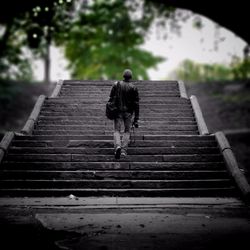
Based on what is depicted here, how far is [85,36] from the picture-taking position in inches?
1076

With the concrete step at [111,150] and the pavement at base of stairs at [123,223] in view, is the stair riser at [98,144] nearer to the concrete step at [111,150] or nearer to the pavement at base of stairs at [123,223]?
the concrete step at [111,150]

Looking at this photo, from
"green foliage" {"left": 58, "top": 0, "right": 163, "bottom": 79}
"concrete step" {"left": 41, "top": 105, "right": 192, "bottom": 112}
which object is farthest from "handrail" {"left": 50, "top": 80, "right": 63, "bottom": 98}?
"green foliage" {"left": 58, "top": 0, "right": 163, "bottom": 79}

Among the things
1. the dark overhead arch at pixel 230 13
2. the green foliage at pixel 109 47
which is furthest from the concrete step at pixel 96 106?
the green foliage at pixel 109 47

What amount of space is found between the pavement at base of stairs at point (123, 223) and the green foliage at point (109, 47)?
68.5 feet

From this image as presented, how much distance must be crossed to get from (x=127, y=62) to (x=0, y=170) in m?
20.5

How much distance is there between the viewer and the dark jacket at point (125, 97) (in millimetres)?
10273

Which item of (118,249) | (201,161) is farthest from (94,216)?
(201,161)

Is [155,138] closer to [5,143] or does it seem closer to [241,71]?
[5,143]

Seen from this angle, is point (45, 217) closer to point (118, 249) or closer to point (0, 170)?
point (118, 249)

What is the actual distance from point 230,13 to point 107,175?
593 centimetres

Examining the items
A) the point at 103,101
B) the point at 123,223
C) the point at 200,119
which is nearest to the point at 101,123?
the point at 103,101

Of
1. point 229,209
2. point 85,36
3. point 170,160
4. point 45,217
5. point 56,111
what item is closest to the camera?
point 45,217

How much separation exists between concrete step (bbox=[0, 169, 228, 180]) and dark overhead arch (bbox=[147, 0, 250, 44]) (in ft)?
16.8

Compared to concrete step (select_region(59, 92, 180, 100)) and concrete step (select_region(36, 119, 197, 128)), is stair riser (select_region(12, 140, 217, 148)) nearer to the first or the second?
concrete step (select_region(36, 119, 197, 128))
